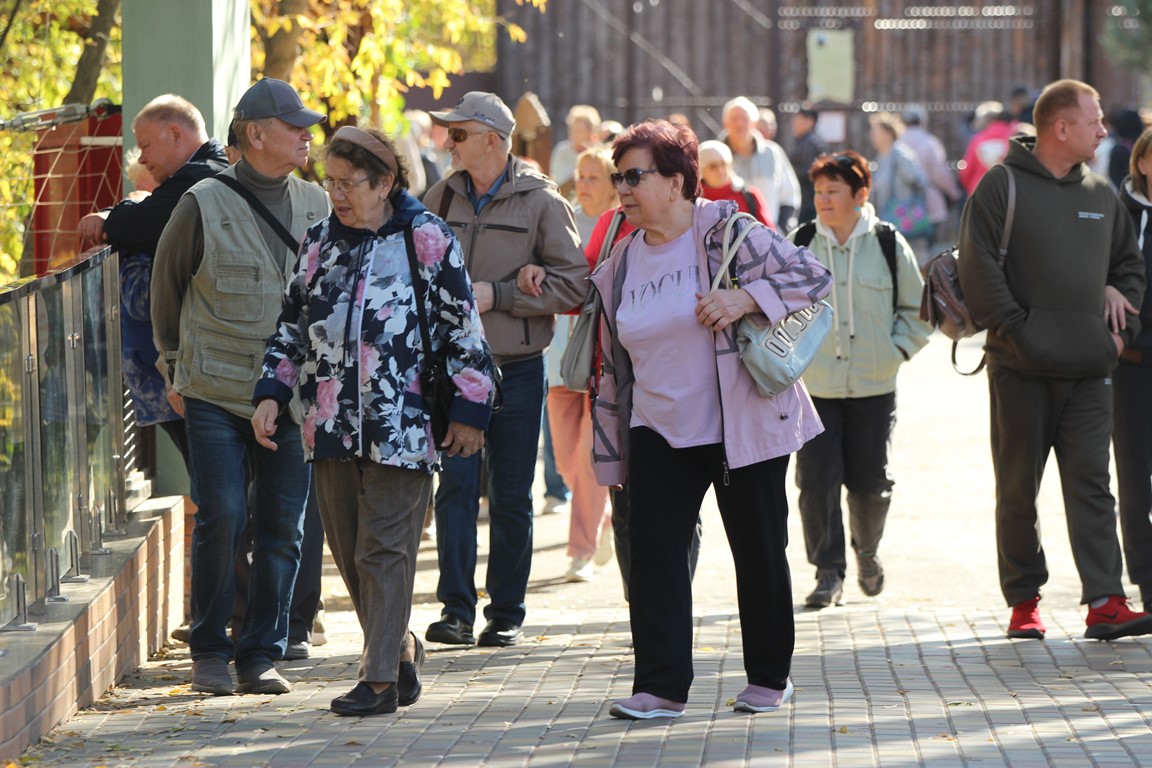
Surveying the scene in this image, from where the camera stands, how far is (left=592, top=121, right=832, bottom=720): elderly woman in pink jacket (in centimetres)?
599

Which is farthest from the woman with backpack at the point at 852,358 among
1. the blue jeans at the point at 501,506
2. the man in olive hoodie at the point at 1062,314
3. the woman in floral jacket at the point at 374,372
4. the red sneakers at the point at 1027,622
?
the woman in floral jacket at the point at 374,372

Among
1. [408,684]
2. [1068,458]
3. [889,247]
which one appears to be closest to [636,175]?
[408,684]

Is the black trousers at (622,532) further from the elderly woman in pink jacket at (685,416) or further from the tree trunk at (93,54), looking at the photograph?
the tree trunk at (93,54)

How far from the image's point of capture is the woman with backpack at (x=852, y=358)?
29.0 feet

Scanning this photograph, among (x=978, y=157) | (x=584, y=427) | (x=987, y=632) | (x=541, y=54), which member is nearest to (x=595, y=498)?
(x=584, y=427)

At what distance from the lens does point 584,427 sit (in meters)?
9.82

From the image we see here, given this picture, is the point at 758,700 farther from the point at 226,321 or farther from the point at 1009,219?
the point at 1009,219

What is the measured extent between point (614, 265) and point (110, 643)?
84.7 inches

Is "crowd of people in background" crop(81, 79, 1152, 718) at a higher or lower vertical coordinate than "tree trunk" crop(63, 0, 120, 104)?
lower

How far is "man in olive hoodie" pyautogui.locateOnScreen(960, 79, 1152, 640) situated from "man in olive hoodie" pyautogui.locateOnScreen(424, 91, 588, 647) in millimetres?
1659

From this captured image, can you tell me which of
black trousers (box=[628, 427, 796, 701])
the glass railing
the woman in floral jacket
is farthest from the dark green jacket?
the glass railing

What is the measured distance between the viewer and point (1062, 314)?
25.3 feet

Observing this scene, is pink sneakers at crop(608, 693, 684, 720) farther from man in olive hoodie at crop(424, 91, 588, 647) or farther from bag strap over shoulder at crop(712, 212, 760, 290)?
man in olive hoodie at crop(424, 91, 588, 647)

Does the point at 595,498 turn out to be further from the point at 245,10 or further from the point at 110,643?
the point at 110,643
